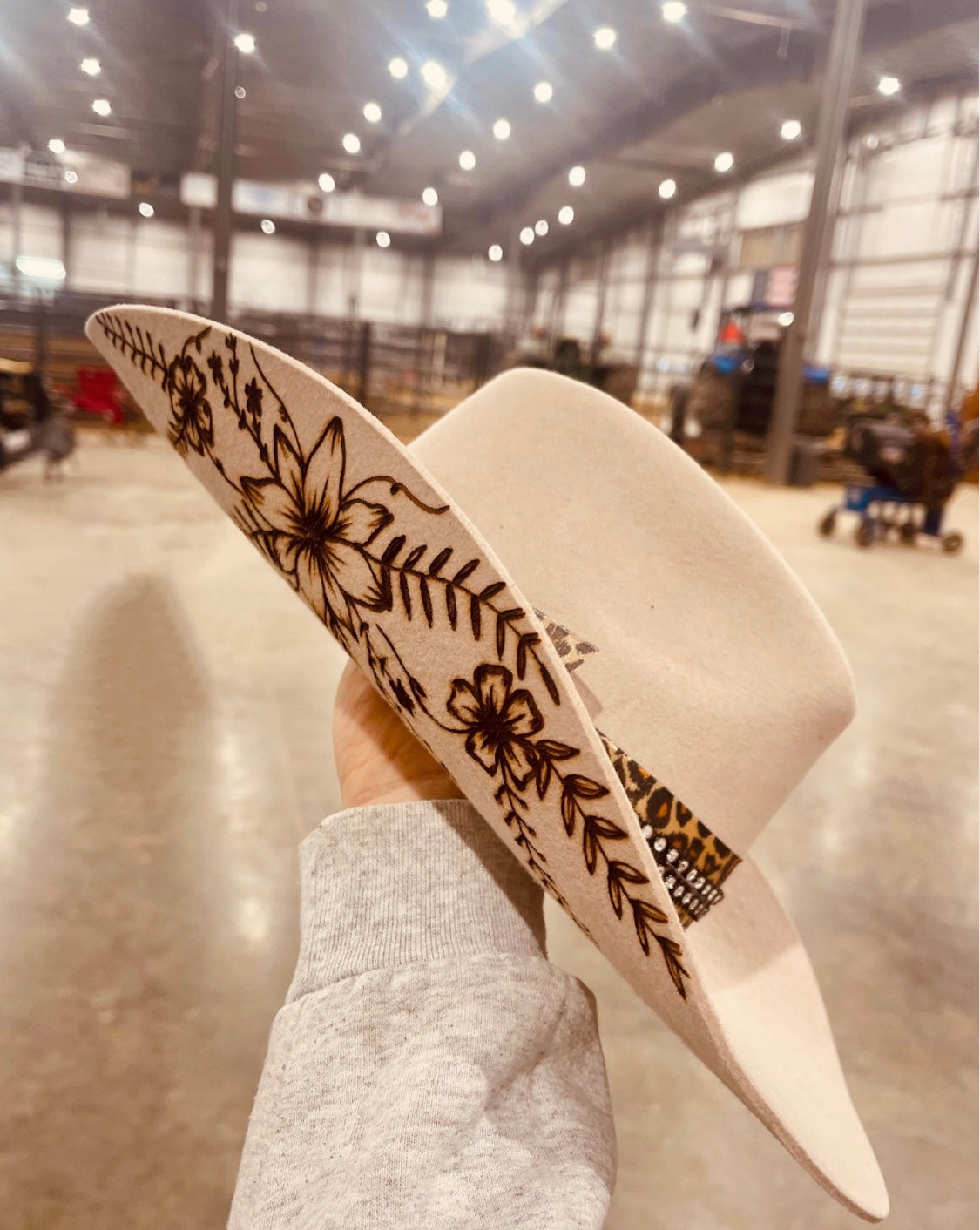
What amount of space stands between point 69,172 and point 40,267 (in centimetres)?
88

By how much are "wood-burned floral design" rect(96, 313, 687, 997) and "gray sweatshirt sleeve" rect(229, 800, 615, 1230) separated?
0.07 m

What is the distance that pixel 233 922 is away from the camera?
1.31 meters

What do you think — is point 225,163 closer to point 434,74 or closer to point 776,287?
point 434,74

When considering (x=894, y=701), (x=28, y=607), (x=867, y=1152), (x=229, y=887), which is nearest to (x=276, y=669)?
(x=28, y=607)

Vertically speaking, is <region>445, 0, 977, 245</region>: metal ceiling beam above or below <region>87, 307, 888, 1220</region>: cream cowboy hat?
above

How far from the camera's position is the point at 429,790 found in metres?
0.66

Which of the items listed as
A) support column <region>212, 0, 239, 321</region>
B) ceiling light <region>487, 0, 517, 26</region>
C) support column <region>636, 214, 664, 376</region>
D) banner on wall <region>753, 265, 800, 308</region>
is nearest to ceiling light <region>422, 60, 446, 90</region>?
ceiling light <region>487, 0, 517, 26</region>

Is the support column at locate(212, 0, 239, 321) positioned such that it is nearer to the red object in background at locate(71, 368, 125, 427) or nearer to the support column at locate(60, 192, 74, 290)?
the red object in background at locate(71, 368, 125, 427)

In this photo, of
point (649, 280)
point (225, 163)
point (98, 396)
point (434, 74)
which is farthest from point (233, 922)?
point (649, 280)

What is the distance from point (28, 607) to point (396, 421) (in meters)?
5.17

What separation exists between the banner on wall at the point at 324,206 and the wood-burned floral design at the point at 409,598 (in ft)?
24.4

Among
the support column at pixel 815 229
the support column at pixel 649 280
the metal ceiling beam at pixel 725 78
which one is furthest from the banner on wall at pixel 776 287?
the support column at pixel 649 280

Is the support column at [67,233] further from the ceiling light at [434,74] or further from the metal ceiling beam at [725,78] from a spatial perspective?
the metal ceiling beam at [725,78]

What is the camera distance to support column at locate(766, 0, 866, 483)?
6016 mm
